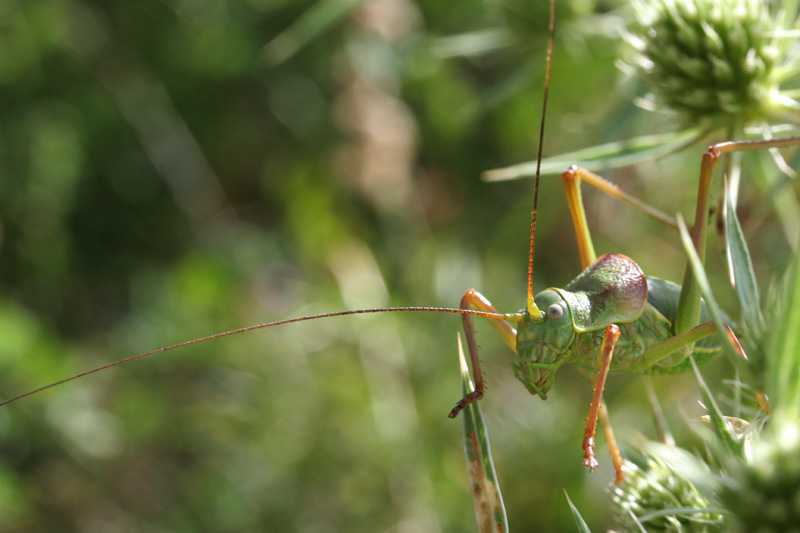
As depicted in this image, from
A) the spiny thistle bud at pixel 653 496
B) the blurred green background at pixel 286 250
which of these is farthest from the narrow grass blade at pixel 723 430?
the blurred green background at pixel 286 250

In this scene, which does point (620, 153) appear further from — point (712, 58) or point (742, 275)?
point (742, 275)

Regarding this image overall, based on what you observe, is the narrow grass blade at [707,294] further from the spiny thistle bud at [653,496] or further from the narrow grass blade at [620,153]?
the narrow grass blade at [620,153]

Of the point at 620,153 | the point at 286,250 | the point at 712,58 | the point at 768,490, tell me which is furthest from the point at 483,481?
the point at 286,250

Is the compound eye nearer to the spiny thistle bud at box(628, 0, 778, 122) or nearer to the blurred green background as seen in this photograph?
the spiny thistle bud at box(628, 0, 778, 122)

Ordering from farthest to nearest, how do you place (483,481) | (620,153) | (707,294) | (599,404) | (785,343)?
1. (620,153)
2. (599,404)
3. (483,481)
4. (707,294)
5. (785,343)

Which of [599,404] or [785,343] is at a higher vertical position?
[599,404]

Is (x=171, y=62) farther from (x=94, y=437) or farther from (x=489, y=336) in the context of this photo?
(x=489, y=336)
